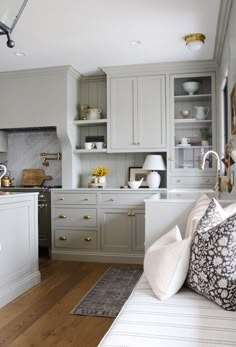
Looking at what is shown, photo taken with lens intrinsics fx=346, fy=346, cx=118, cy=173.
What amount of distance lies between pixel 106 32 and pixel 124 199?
1.90 meters

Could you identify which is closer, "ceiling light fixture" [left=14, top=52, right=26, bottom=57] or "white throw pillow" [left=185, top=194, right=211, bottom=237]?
"white throw pillow" [left=185, top=194, right=211, bottom=237]

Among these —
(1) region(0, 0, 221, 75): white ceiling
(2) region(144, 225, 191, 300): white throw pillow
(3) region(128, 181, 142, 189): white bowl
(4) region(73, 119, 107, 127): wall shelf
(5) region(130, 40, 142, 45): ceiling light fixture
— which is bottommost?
(2) region(144, 225, 191, 300): white throw pillow

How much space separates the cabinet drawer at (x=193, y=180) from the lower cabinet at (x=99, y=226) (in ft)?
1.27

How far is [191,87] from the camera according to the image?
4.30m

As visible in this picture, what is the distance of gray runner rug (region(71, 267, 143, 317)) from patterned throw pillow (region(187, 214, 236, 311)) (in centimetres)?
123

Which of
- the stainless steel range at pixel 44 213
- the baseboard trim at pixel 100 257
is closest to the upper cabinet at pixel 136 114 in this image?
the stainless steel range at pixel 44 213

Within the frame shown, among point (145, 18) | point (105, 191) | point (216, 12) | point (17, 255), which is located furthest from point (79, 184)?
point (216, 12)

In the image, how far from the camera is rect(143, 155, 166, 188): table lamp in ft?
14.2

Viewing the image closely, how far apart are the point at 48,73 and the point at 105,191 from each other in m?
1.69

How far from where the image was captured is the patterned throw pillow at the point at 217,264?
4.93 ft

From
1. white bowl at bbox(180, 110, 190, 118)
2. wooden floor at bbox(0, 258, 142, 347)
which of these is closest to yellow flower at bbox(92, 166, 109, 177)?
white bowl at bbox(180, 110, 190, 118)

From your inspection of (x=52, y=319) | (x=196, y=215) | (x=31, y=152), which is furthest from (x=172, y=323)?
(x=31, y=152)

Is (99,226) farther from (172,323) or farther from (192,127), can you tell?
(172,323)

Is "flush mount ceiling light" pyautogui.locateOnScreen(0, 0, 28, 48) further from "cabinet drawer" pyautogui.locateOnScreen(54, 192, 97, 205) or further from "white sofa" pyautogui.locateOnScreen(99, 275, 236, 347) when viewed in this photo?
"cabinet drawer" pyautogui.locateOnScreen(54, 192, 97, 205)
